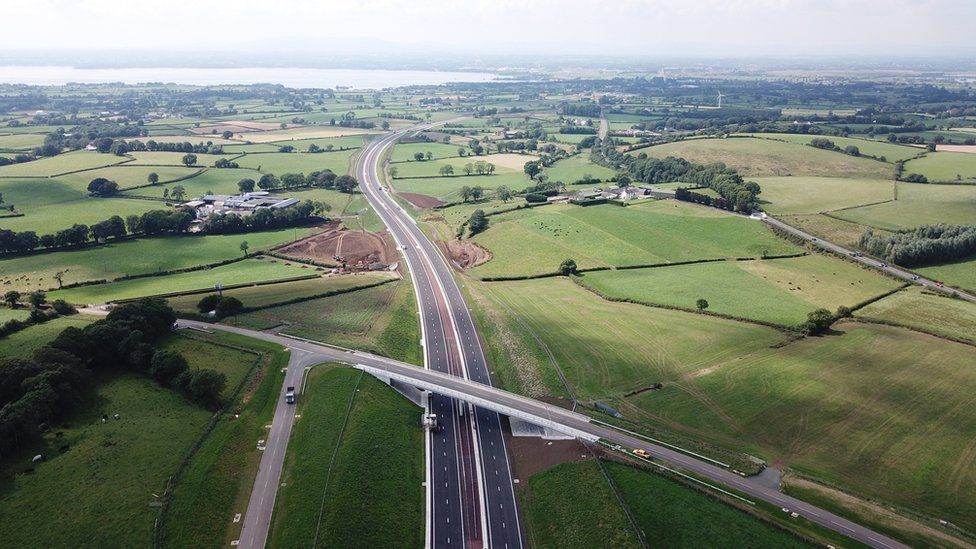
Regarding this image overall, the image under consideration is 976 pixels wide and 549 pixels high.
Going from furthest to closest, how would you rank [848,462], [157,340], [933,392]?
[157,340]
[933,392]
[848,462]

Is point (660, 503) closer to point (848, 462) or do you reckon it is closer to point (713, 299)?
point (848, 462)

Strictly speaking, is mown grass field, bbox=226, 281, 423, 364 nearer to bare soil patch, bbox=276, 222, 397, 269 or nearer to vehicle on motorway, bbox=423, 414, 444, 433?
vehicle on motorway, bbox=423, 414, 444, 433

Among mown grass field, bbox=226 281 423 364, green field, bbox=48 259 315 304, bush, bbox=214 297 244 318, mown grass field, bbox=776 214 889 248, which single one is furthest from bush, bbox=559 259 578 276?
bush, bbox=214 297 244 318

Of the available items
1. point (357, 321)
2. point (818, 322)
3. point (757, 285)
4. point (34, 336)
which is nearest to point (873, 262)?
point (757, 285)

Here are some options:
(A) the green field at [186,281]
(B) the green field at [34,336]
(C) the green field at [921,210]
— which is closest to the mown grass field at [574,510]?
(B) the green field at [34,336]

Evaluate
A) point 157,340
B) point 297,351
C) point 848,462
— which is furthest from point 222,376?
point 848,462

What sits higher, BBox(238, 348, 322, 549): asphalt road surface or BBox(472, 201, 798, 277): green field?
BBox(472, 201, 798, 277): green field

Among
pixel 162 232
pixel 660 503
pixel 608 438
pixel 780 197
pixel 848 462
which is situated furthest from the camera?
pixel 780 197
